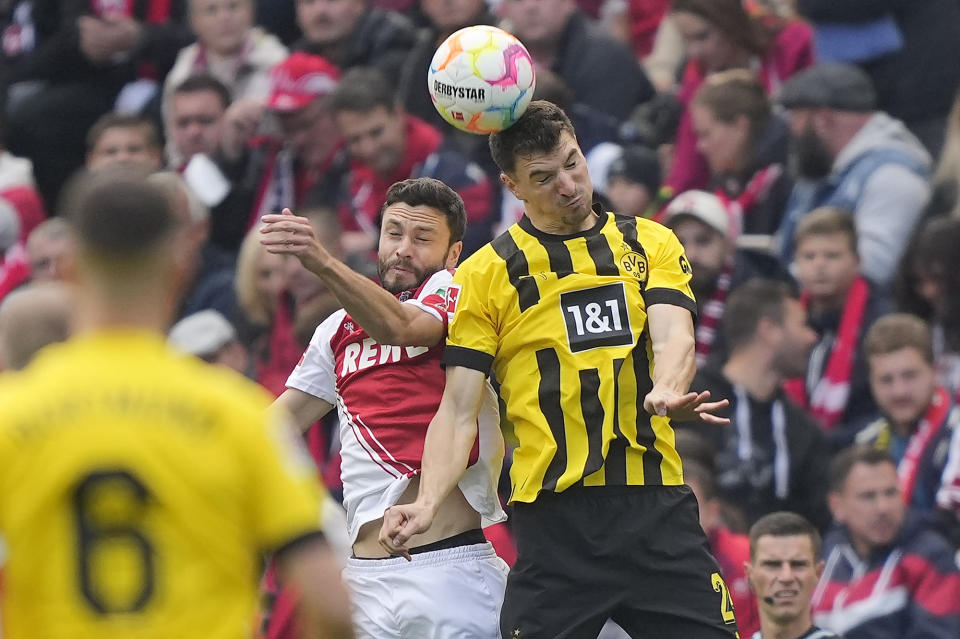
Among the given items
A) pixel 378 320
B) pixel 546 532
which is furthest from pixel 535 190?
pixel 546 532

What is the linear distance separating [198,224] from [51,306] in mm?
5042

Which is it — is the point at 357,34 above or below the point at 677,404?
above

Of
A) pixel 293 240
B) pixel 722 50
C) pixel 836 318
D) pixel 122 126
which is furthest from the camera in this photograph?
pixel 122 126

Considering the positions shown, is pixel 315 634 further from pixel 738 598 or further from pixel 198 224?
pixel 198 224

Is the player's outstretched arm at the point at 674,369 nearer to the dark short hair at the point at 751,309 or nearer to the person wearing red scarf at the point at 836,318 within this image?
the dark short hair at the point at 751,309

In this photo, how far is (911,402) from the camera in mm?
9062

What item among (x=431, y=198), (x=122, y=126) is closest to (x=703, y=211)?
(x=431, y=198)

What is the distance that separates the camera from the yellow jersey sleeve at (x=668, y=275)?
6.38m

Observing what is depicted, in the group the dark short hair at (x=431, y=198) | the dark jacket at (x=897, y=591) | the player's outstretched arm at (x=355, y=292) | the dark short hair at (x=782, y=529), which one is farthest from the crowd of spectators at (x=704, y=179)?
the player's outstretched arm at (x=355, y=292)

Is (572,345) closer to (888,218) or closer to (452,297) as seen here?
(452,297)

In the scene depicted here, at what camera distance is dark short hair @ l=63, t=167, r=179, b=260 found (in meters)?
4.11

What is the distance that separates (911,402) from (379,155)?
3316 mm

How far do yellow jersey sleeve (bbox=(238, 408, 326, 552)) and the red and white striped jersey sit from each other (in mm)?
2408

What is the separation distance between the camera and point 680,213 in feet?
32.2
